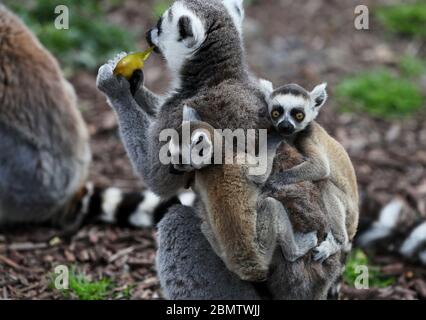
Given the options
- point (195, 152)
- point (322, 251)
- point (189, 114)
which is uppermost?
point (189, 114)

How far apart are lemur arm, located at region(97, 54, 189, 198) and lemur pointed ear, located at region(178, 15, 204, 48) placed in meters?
0.66

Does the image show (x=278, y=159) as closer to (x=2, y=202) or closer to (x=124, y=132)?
(x=124, y=132)

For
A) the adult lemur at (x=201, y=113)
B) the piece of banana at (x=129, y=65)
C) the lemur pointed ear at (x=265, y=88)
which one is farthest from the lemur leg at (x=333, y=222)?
the piece of banana at (x=129, y=65)

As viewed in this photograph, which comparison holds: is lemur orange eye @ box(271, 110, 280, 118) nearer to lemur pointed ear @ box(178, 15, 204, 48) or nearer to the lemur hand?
lemur pointed ear @ box(178, 15, 204, 48)

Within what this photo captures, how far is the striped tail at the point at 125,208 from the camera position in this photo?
7.64 meters

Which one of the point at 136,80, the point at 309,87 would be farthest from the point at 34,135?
the point at 309,87

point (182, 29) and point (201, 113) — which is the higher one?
point (182, 29)

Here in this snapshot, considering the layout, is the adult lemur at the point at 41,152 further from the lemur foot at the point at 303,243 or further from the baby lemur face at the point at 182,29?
the lemur foot at the point at 303,243

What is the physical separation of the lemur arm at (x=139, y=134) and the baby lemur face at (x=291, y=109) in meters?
0.82

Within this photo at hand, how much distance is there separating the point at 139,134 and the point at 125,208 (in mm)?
2051

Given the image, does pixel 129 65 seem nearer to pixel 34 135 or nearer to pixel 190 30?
pixel 190 30

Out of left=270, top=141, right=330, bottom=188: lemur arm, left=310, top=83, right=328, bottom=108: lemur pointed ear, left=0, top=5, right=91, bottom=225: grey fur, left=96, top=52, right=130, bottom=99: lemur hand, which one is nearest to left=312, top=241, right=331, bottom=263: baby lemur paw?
left=270, top=141, right=330, bottom=188: lemur arm

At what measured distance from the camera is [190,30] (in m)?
5.33

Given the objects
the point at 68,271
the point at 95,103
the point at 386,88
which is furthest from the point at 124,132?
the point at 386,88
